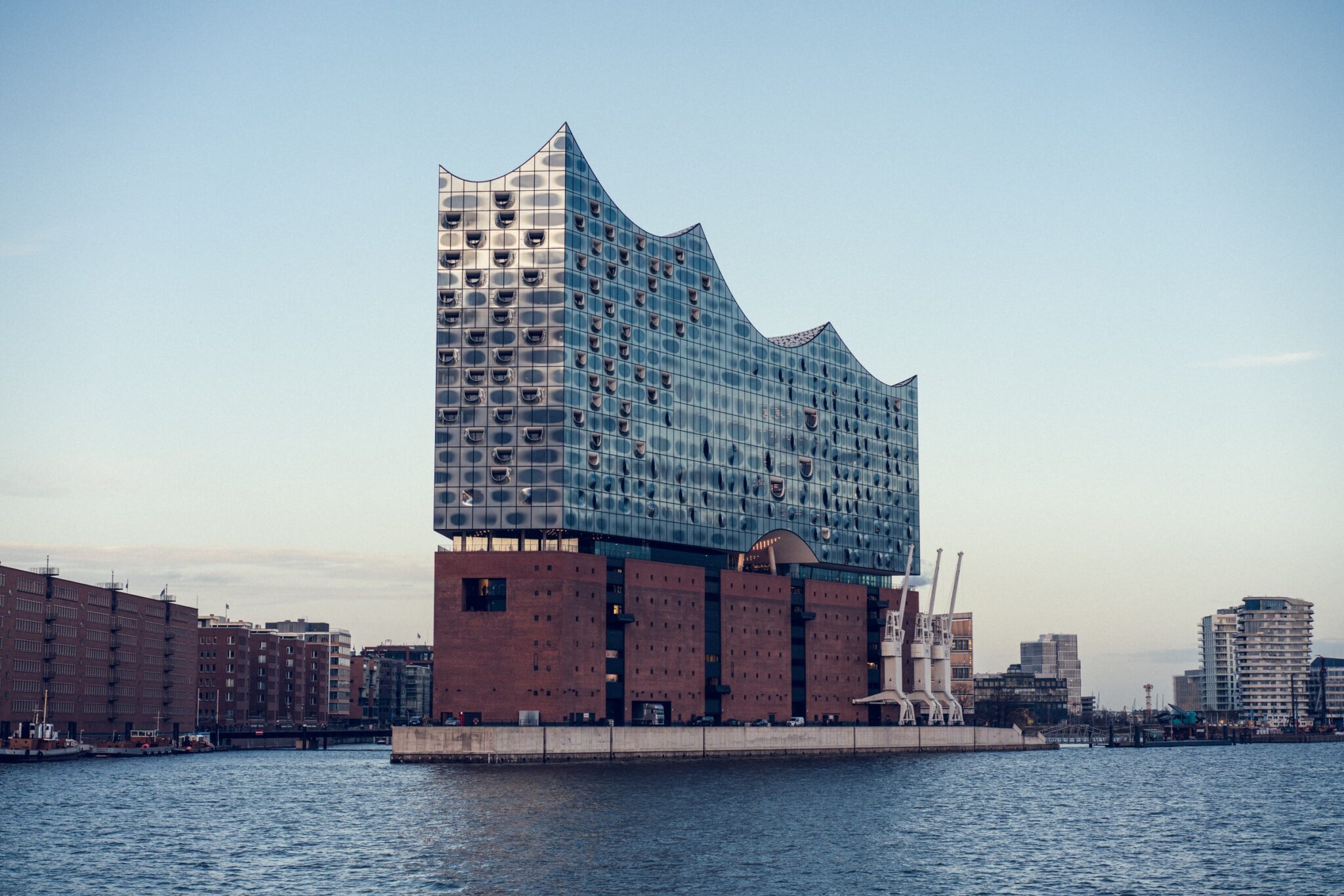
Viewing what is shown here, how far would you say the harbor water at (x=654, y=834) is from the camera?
74.3m

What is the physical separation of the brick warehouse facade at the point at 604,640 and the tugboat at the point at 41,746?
165ft

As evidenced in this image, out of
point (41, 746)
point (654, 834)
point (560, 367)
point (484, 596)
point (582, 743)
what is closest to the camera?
point (654, 834)

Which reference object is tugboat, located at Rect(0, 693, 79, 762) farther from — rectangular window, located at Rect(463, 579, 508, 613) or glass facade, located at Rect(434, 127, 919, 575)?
rectangular window, located at Rect(463, 579, 508, 613)

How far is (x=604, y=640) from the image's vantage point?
543 ft

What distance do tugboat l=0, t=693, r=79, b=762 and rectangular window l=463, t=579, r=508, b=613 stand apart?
55.0 meters

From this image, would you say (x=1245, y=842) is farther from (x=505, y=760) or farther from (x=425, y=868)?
(x=505, y=760)

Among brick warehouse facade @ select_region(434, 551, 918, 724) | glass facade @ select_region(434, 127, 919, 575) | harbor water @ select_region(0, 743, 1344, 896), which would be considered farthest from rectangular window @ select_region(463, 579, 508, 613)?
harbor water @ select_region(0, 743, 1344, 896)

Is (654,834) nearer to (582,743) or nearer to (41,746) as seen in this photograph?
(582,743)

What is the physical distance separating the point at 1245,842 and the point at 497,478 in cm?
8814

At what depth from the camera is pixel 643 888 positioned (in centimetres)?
7031

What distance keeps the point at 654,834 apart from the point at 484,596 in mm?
71746

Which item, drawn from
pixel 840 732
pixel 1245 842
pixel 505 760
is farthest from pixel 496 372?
pixel 1245 842

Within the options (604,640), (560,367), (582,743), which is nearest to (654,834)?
(582,743)

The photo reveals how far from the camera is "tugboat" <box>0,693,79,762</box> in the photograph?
175m
